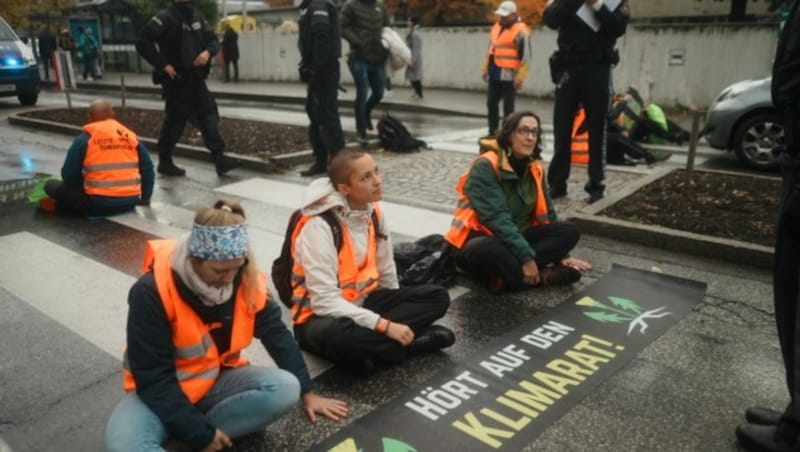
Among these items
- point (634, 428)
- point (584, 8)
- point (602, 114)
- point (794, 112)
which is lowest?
point (634, 428)

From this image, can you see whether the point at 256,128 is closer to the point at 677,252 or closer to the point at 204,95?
the point at 204,95

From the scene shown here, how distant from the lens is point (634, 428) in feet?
9.59

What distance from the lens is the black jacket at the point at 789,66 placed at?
2430 mm

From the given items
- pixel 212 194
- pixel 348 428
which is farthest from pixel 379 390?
pixel 212 194

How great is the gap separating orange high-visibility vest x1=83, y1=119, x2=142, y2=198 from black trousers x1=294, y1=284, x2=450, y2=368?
337cm

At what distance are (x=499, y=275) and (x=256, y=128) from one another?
7.68 metres

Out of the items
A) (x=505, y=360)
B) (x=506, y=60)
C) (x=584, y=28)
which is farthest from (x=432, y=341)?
(x=506, y=60)

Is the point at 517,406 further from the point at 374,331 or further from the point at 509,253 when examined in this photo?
the point at 509,253

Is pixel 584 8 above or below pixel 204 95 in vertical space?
above

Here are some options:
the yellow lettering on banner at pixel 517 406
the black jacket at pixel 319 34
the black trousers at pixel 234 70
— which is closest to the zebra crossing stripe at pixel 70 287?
the yellow lettering on banner at pixel 517 406

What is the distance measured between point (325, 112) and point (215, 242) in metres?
5.69

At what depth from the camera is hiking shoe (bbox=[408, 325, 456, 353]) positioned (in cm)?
356

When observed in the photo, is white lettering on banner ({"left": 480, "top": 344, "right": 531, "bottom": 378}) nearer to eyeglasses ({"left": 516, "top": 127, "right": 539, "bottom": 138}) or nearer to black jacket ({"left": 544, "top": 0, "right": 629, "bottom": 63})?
eyeglasses ({"left": 516, "top": 127, "right": 539, "bottom": 138})

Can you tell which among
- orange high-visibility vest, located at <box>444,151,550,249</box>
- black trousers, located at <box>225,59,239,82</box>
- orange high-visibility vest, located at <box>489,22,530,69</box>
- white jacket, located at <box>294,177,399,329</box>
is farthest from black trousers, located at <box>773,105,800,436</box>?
black trousers, located at <box>225,59,239,82</box>
